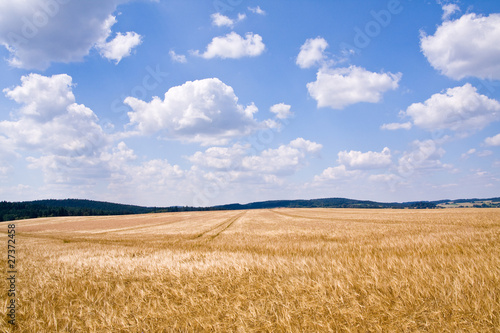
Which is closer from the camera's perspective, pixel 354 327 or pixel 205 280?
pixel 354 327

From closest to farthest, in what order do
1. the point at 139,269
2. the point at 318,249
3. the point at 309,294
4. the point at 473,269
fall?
the point at 309,294, the point at 473,269, the point at 139,269, the point at 318,249

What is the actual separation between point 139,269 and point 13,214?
183 meters

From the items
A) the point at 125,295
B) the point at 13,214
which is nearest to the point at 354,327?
the point at 125,295

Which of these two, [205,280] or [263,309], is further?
[205,280]

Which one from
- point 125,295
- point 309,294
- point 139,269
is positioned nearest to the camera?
point 309,294

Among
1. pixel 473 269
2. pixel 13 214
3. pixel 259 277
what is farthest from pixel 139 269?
pixel 13 214

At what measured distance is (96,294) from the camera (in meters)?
5.87

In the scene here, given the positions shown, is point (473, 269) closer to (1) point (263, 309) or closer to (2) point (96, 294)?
(1) point (263, 309)

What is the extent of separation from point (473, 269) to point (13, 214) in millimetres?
190556

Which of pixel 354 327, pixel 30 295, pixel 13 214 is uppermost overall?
pixel 354 327

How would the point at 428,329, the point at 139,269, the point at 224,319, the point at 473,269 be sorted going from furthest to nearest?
the point at 139,269 < the point at 473,269 < the point at 224,319 < the point at 428,329

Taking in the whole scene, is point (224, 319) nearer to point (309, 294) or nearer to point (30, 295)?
point (309, 294)

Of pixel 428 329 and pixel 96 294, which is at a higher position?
pixel 428 329

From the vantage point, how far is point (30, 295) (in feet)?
19.7
